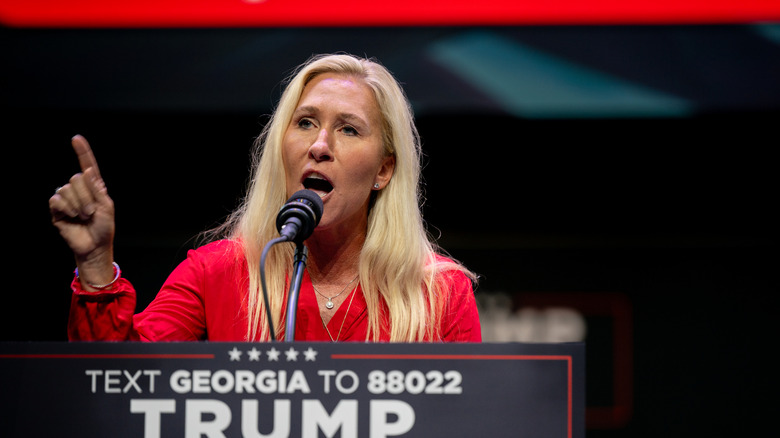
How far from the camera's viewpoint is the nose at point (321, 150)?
1.62m

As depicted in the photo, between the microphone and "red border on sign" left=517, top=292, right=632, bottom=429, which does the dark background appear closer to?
"red border on sign" left=517, top=292, right=632, bottom=429

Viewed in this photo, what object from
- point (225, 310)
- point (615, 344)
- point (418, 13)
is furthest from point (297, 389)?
point (615, 344)

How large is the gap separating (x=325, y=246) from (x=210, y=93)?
1539mm

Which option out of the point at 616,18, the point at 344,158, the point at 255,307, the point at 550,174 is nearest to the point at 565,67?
the point at 616,18

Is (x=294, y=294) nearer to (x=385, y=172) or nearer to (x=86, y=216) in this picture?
(x=86, y=216)

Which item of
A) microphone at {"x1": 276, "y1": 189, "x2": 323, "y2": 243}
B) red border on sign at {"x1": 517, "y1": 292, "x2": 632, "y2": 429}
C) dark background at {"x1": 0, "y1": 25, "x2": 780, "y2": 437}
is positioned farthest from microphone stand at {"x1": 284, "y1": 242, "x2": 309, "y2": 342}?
red border on sign at {"x1": 517, "y1": 292, "x2": 632, "y2": 429}

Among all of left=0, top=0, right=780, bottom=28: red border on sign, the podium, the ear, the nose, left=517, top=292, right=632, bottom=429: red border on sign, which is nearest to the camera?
the podium

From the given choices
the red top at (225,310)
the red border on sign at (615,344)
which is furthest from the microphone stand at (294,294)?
the red border on sign at (615,344)

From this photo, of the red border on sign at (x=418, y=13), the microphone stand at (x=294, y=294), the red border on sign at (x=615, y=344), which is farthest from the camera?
the red border on sign at (x=615, y=344)

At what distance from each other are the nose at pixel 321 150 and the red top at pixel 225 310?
283 millimetres

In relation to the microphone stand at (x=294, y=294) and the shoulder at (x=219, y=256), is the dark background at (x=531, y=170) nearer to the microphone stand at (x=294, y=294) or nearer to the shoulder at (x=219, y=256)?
the shoulder at (x=219, y=256)

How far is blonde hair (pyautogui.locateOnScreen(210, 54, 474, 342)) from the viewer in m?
1.66

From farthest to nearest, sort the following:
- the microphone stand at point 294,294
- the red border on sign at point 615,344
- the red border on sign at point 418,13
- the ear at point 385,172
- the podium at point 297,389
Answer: the red border on sign at point 615,344, the red border on sign at point 418,13, the ear at point 385,172, the microphone stand at point 294,294, the podium at point 297,389

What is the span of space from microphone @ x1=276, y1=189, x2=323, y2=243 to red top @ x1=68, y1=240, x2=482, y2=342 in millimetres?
406
